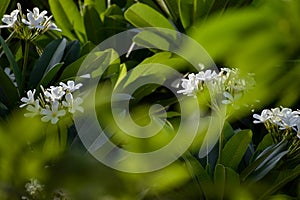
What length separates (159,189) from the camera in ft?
2.82

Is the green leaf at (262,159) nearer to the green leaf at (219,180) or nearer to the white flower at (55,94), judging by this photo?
the green leaf at (219,180)

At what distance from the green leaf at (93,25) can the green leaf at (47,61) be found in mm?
240

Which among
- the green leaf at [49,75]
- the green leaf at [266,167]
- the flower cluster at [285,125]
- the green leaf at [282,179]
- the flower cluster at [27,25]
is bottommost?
the green leaf at [282,179]

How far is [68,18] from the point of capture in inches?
57.8

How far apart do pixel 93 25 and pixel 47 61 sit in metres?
0.29

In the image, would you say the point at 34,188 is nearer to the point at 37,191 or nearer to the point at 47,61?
the point at 37,191

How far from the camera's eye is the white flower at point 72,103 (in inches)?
34.0

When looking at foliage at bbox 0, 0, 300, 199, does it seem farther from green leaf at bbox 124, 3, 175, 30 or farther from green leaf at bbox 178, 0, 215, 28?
green leaf at bbox 178, 0, 215, 28

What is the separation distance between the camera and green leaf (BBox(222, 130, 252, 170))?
0.90 m

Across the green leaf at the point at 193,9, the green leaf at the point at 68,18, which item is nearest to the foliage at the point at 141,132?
the green leaf at the point at 193,9

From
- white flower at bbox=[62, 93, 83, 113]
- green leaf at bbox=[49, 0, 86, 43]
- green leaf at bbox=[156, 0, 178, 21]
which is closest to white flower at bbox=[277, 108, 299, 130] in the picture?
white flower at bbox=[62, 93, 83, 113]

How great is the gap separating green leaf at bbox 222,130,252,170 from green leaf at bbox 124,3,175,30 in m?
→ 0.44

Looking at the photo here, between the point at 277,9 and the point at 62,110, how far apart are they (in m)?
0.49

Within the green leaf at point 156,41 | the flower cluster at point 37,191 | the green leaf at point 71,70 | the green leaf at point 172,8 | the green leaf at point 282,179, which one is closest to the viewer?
the flower cluster at point 37,191
